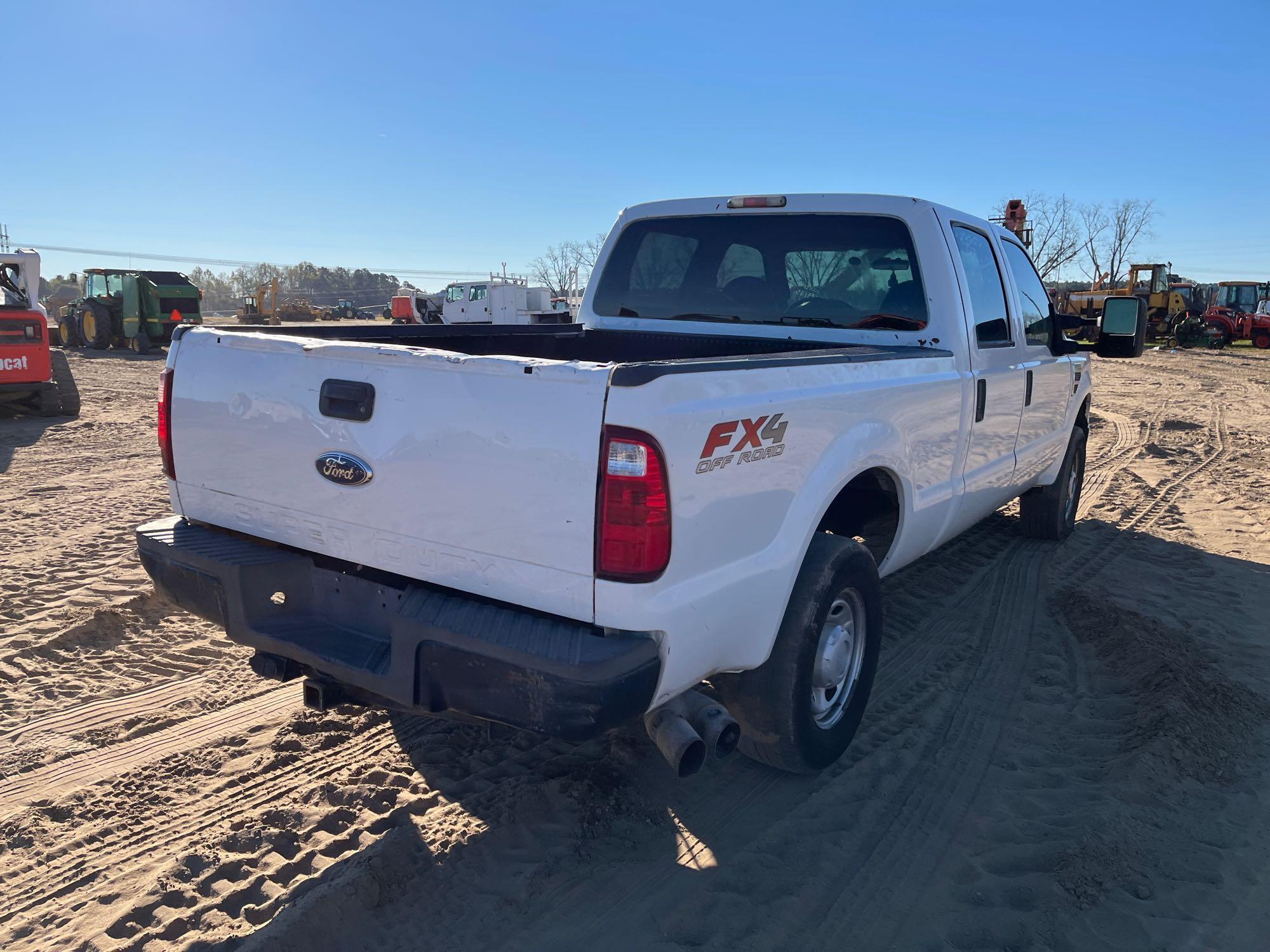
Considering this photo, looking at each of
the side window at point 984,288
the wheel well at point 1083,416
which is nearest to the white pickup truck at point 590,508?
the side window at point 984,288

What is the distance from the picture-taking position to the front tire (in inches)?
120

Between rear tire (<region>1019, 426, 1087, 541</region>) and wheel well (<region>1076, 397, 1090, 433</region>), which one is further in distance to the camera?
wheel well (<region>1076, 397, 1090, 433</region>)

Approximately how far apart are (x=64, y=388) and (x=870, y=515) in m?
12.2

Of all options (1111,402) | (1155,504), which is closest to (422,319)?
(1111,402)

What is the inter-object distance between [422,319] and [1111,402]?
27119 millimetres

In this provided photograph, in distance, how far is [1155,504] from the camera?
8.07 metres

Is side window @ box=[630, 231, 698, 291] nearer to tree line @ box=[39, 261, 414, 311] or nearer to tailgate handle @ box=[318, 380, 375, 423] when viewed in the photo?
tailgate handle @ box=[318, 380, 375, 423]

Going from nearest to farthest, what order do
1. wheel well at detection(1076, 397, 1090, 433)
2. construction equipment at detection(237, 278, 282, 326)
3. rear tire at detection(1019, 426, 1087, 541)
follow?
rear tire at detection(1019, 426, 1087, 541) → wheel well at detection(1076, 397, 1090, 433) → construction equipment at detection(237, 278, 282, 326)

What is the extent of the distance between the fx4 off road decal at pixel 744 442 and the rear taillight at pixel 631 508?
19cm

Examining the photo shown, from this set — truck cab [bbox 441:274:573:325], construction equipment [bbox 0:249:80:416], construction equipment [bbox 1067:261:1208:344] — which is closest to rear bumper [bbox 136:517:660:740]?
construction equipment [bbox 0:249:80:416]

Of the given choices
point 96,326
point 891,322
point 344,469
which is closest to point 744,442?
point 344,469

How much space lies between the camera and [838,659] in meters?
3.40

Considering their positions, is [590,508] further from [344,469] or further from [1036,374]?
[1036,374]

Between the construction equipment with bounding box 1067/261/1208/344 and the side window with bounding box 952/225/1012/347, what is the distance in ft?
101
